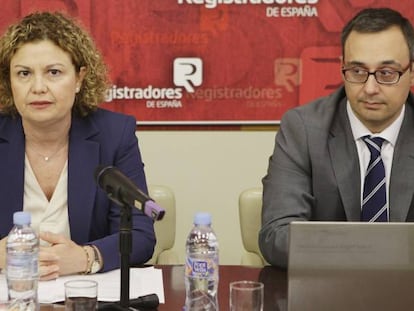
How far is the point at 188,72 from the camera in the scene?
3.50 meters

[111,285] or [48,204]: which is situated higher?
[48,204]

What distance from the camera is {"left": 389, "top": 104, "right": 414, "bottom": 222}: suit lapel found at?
2.59 meters

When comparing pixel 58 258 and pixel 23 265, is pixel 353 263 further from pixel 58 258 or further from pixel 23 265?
pixel 58 258

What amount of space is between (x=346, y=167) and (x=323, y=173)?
8 cm

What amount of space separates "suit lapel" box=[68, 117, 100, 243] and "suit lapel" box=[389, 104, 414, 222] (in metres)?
1.01

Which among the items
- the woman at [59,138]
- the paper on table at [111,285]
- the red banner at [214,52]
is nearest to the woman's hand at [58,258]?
the paper on table at [111,285]

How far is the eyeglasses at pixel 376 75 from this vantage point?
2602 millimetres

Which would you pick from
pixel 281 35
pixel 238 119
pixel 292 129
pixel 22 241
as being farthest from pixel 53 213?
pixel 281 35

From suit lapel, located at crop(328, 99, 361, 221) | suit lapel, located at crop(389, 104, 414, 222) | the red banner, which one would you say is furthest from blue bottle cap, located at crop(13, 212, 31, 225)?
the red banner

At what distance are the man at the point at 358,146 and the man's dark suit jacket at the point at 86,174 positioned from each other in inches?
18.6

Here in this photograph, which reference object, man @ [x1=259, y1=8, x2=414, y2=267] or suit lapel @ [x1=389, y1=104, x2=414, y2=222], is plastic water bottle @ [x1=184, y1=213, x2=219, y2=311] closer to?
man @ [x1=259, y1=8, x2=414, y2=267]

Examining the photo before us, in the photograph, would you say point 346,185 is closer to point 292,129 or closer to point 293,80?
point 292,129

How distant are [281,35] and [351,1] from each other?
348 millimetres

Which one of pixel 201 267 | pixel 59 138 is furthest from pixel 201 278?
pixel 59 138
